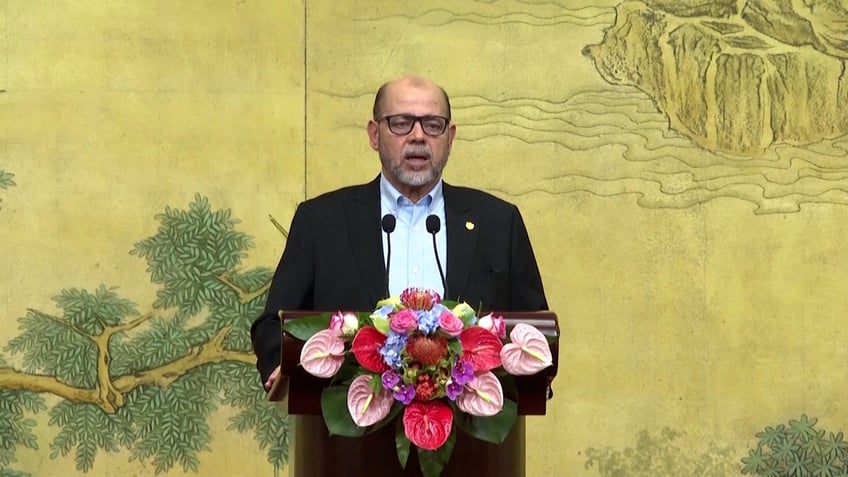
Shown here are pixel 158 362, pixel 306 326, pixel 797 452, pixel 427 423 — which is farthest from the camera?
pixel 797 452

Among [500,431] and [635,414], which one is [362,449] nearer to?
[500,431]

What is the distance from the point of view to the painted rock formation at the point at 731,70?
5230 mm

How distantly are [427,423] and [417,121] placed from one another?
1105 millimetres

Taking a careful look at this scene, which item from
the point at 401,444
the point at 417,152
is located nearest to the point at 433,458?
the point at 401,444

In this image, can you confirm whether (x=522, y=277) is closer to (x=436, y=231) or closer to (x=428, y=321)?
(x=436, y=231)

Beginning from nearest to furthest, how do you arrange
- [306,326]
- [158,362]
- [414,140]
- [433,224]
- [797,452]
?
1. [306,326]
2. [433,224]
3. [414,140]
4. [158,362]
5. [797,452]

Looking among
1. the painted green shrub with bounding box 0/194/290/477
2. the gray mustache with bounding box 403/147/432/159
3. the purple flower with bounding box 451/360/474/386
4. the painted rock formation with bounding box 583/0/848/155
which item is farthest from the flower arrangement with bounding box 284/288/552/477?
the painted rock formation with bounding box 583/0/848/155

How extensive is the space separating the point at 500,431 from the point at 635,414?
3.01 metres

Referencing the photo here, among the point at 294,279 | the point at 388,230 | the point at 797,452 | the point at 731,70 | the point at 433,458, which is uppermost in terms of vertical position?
the point at 731,70

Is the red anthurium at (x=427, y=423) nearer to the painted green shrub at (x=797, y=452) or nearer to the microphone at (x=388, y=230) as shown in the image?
the microphone at (x=388, y=230)

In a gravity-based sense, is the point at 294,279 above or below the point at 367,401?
above

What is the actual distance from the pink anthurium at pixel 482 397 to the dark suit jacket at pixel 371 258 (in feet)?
2.58

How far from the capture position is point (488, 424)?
2.29 metres

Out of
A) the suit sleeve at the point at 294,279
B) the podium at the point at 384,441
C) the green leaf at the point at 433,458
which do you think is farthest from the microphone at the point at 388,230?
the green leaf at the point at 433,458
